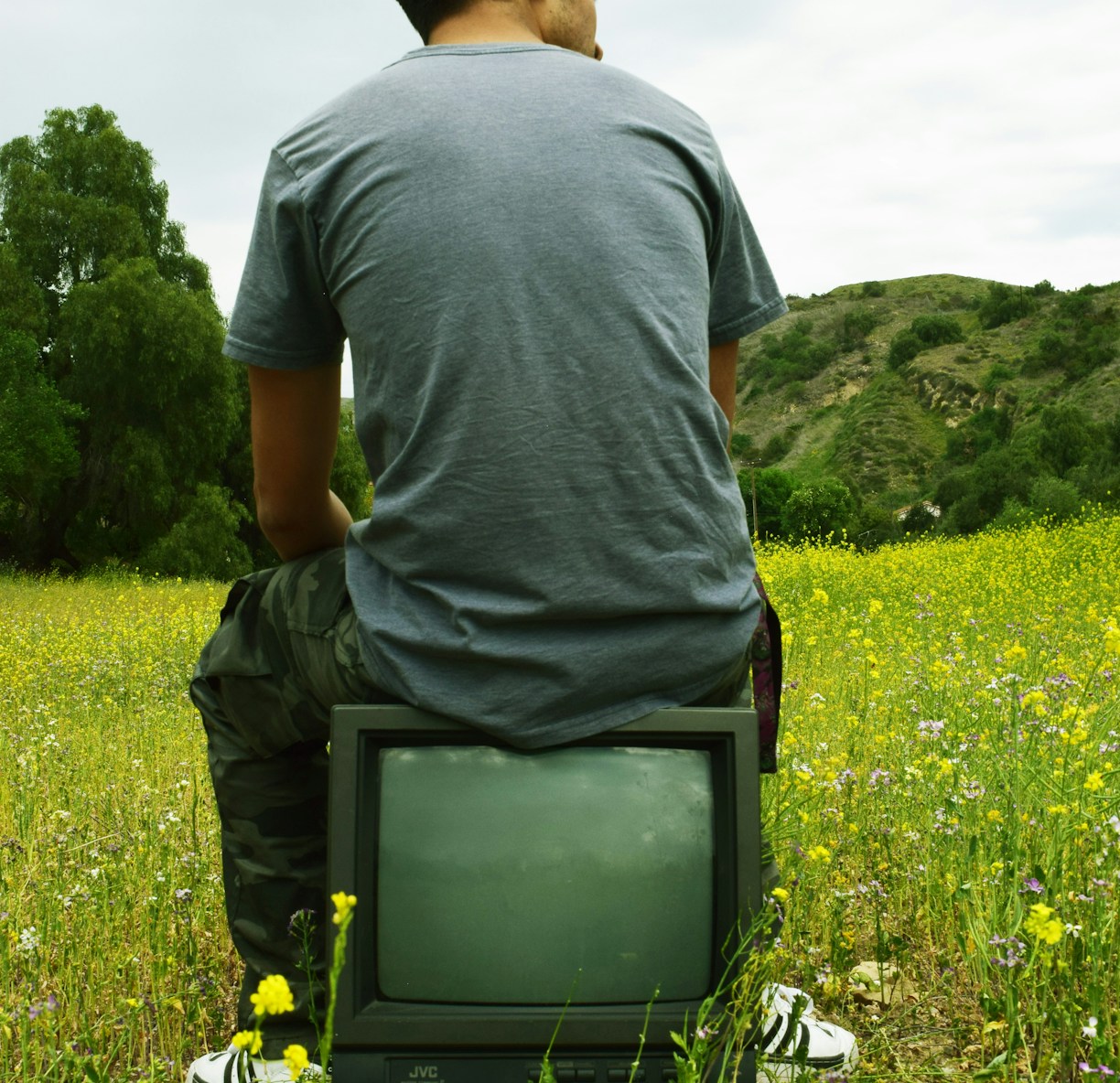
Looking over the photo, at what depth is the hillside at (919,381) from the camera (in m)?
63.1

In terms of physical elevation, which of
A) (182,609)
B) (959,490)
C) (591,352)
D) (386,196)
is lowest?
(959,490)

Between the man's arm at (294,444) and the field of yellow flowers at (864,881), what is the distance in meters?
0.81

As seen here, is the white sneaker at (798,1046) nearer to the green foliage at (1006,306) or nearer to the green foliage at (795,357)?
the green foliage at (1006,306)

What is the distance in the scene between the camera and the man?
148cm

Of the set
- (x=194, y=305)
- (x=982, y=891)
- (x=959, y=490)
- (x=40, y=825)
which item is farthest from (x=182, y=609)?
(x=959, y=490)

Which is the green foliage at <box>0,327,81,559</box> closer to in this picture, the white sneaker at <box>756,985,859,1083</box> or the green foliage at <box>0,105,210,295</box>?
the green foliage at <box>0,105,210,295</box>

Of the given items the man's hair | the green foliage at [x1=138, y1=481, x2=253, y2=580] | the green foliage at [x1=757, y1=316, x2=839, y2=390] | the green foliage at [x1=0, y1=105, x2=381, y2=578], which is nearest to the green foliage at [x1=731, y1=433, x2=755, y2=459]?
the green foliage at [x1=757, y1=316, x2=839, y2=390]

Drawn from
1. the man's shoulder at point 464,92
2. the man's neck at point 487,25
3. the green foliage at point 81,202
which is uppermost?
the green foliage at point 81,202

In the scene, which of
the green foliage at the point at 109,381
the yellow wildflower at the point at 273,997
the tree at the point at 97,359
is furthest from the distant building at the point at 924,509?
the yellow wildflower at the point at 273,997

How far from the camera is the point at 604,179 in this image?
1536 mm

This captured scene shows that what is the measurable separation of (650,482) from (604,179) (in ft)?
1.38

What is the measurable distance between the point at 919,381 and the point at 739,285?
83667 millimetres

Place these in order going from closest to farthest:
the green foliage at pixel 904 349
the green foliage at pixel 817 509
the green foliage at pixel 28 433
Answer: the green foliage at pixel 28 433 → the green foliage at pixel 817 509 → the green foliage at pixel 904 349

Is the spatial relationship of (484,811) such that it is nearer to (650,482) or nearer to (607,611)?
(607,611)
